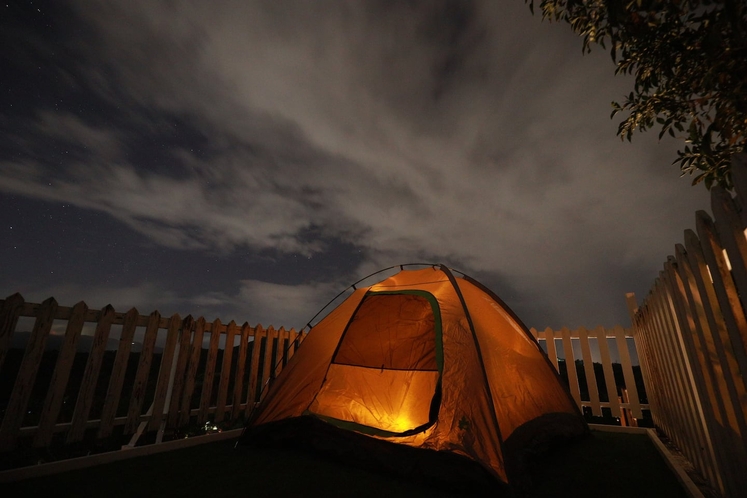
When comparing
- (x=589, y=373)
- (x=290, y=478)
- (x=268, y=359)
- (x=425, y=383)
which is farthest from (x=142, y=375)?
(x=589, y=373)

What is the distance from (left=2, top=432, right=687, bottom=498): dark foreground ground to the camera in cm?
241

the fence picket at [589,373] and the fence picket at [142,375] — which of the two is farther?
the fence picket at [589,373]

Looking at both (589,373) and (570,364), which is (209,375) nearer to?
(570,364)

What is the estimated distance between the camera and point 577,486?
2.58 m

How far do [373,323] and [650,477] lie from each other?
2908 millimetres

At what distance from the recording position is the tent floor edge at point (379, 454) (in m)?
2.44

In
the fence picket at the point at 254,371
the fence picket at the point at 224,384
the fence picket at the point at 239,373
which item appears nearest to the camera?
the fence picket at the point at 224,384

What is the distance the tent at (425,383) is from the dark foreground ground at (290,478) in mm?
213

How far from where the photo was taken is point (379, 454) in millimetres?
2939

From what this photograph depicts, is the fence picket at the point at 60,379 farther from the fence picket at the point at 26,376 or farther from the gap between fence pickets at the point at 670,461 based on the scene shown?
the gap between fence pickets at the point at 670,461

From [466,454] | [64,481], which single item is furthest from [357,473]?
[64,481]

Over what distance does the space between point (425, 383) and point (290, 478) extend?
5.62ft

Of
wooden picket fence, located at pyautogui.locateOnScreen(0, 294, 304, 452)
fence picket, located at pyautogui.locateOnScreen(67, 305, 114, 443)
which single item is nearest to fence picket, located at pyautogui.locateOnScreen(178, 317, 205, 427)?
wooden picket fence, located at pyautogui.locateOnScreen(0, 294, 304, 452)

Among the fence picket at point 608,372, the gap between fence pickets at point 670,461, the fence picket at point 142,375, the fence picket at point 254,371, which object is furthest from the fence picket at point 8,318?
the fence picket at point 608,372
